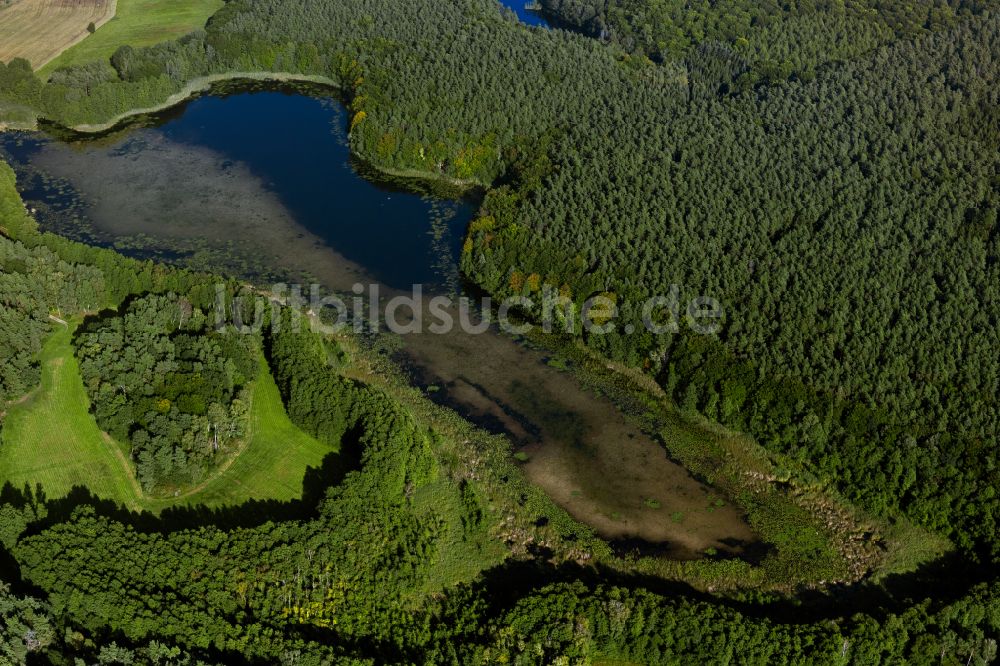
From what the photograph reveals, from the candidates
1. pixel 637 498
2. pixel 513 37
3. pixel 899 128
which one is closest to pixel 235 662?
pixel 637 498

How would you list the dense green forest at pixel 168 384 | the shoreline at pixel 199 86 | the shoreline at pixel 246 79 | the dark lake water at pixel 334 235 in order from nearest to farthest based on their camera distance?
→ the dense green forest at pixel 168 384
the dark lake water at pixel 334 235
the shoreline at pixel 246 79
the shoreline at pixel 199 86

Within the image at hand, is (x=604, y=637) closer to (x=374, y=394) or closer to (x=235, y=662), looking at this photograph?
(x=235, y=662)

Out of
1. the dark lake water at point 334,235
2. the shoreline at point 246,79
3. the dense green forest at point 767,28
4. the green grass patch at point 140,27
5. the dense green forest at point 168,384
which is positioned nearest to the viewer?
the dense green forest at point 168,384

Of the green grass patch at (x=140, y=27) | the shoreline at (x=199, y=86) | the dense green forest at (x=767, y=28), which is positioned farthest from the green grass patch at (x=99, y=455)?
the dense green forest at (x=767, y=28)

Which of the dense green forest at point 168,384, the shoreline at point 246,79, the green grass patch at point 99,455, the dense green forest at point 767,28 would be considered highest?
the dense green forest at point 767,28

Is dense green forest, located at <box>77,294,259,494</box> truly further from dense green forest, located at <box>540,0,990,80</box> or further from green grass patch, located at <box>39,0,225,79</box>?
dense green forest, located at <box>540,0,990,80</box>

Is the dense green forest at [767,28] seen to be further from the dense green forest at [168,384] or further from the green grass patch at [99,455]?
the green grass patch at [99,455]

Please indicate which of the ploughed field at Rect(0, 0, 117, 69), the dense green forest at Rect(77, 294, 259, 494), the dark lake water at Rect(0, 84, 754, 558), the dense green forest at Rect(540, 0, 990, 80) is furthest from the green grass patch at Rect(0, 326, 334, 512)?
the dense green forest at Rect(540, 0, 990, 80)
